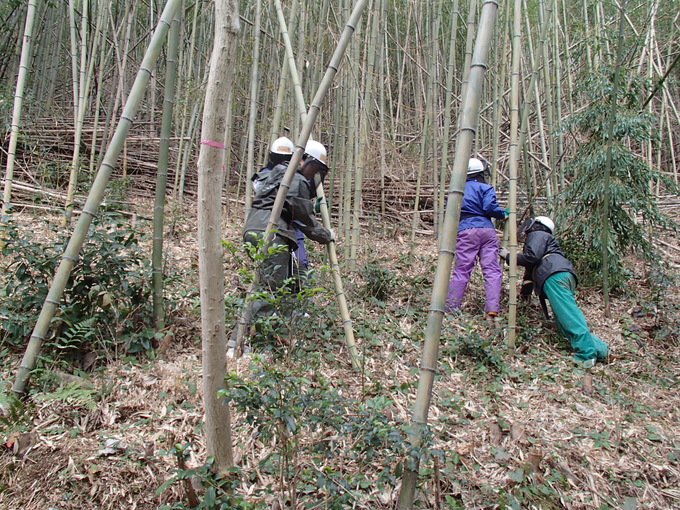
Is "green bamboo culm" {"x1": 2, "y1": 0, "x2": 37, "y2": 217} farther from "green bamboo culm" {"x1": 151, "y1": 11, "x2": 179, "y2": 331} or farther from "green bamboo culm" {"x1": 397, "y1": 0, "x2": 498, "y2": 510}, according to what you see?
"green bamboo culm" {"x1": 397, "y1": 0, "x2": 498, "y2": 510}

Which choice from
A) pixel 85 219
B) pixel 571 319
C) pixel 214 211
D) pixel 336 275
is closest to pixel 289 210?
pixel 336 275

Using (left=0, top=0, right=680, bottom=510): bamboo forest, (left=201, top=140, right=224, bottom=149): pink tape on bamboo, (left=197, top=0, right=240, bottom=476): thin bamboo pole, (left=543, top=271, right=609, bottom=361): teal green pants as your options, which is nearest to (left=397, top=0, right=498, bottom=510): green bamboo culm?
(left=0, top=0, right=680, bottom=510): bamboo forest

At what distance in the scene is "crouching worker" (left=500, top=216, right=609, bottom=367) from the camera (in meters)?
3.56

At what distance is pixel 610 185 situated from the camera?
437cm

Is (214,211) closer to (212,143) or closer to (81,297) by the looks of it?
(212,143)

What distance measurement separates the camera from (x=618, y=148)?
4.39m

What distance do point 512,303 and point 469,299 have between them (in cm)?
105

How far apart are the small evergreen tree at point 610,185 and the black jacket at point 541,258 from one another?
0.83 m

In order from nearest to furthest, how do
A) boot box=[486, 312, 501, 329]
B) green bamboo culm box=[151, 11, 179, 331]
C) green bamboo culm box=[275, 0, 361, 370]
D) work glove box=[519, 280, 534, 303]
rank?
green bamboo culm box=[151, 11, 179, 331], green bamboo culm box=[275, 0, 361, 370], boot box=[486, 312, 501, 329], work glove box=[519, 280, 534, 303]

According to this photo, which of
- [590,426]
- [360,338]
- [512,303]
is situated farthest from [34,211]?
[590,426]

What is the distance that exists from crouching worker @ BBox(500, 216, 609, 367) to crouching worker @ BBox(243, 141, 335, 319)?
66.9 inches

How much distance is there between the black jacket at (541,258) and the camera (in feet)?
12.3

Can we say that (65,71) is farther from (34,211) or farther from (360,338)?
(360,338)

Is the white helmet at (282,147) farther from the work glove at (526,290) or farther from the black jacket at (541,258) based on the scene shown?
the work glove at (526,290)
